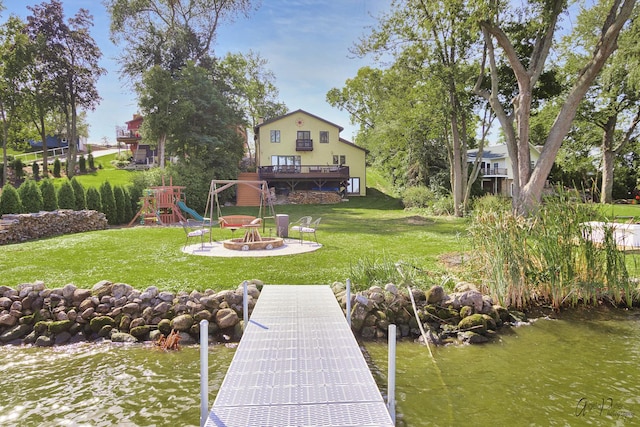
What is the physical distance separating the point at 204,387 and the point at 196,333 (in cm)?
280

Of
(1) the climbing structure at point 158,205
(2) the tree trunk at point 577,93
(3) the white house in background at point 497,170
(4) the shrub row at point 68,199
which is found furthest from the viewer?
(3) the white house in background at point 497,170

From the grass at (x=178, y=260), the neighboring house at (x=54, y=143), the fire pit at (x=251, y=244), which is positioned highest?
the neighboring house at (x=54, y=143)

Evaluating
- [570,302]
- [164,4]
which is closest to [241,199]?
[164,4]

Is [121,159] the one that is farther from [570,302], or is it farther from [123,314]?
[570,302]

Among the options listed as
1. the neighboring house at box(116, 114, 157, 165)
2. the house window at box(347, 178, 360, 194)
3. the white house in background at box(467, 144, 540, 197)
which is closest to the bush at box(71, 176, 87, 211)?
the neighboring house at box(116, 114, 157, 165)

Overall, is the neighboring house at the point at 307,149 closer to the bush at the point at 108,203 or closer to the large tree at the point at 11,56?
the bush at the point at 108,203

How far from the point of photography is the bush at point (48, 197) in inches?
618

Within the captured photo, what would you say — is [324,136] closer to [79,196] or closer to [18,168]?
[79,196]

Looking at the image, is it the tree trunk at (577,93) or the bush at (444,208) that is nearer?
the tree trunk at (577,93)

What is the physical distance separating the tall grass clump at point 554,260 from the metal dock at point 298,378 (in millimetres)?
3028

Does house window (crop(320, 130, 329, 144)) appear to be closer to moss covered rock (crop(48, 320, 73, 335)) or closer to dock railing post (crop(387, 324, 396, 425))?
moss covered rock (crop(48, 320, 73, 335))

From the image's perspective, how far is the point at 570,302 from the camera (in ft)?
22.2

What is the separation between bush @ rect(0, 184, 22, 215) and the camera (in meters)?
14.4

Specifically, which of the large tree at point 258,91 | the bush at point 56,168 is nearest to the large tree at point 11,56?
the bush at point 56,168
